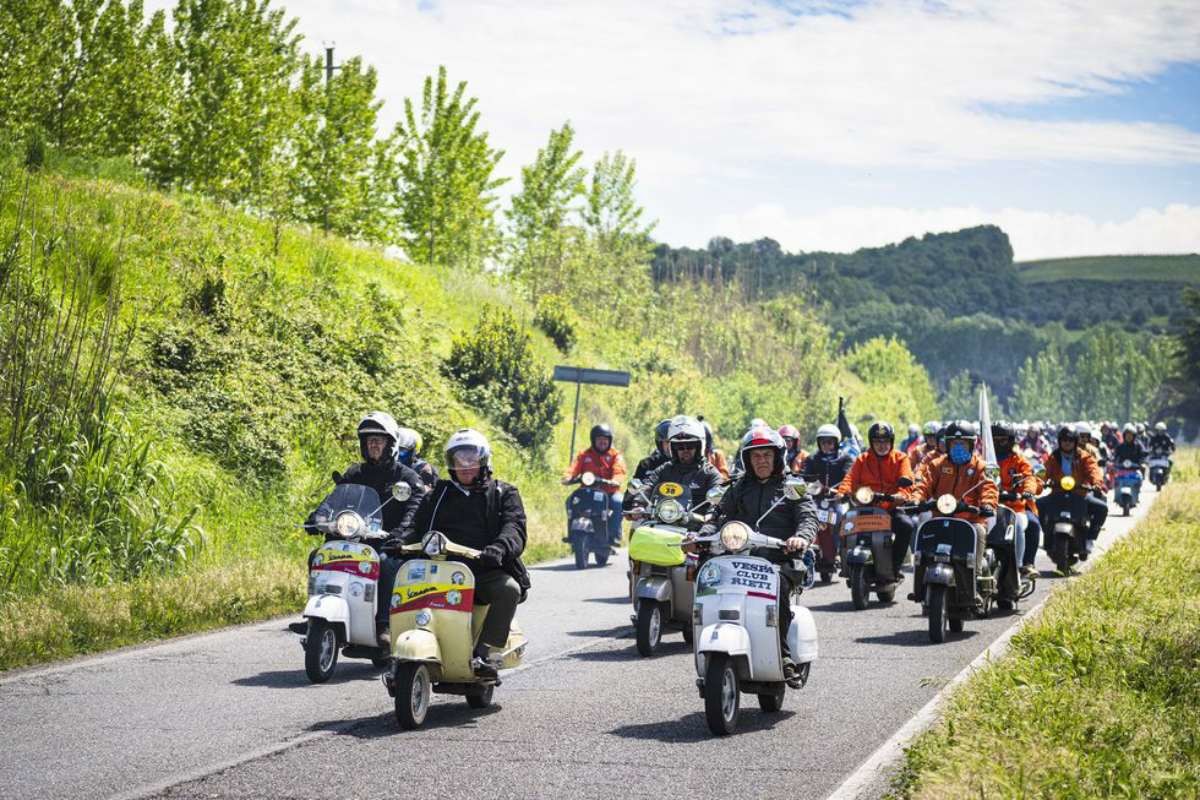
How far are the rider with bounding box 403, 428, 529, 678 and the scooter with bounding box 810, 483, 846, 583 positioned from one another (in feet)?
33.5

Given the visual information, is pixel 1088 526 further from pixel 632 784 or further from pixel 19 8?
pixel 19 8

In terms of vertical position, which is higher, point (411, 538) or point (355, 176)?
point (355, 176)

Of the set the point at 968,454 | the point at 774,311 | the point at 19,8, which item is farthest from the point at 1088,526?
the point at 774,311

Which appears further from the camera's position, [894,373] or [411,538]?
[894,373]

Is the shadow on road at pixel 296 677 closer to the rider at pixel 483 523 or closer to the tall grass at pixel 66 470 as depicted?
the rider at pixel 483 523

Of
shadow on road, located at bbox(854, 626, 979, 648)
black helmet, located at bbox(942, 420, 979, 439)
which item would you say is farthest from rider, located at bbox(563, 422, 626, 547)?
shadow on road, located at bbox(854, 626, 979, 648)

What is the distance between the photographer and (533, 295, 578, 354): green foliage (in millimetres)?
47875

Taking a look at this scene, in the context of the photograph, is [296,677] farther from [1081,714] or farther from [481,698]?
[1081,714]

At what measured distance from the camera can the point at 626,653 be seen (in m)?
13.8

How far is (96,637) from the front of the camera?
13.6 metres

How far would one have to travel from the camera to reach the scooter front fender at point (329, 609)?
466 inches

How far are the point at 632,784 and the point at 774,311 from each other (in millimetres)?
65130

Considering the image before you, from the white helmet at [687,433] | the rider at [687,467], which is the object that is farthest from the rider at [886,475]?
the white helmet at [687,433]

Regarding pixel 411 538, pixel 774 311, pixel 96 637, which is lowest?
pixel 96 637
